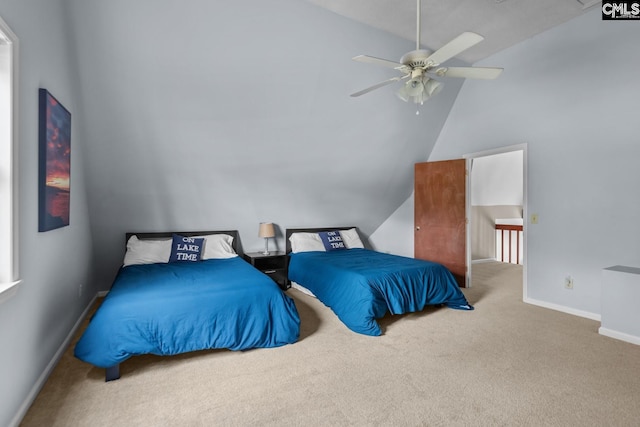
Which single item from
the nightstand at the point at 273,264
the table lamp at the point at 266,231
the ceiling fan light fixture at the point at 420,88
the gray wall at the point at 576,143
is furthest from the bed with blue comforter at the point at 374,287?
the ceiling fan light fixture at the point at 420,88

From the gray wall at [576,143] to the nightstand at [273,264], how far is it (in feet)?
10.0

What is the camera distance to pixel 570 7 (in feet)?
10.2

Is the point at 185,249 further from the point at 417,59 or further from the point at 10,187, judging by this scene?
the point at 417,59

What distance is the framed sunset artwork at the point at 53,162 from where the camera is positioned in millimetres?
2057

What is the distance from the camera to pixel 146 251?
149 inches

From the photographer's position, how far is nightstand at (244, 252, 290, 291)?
14.3 feet

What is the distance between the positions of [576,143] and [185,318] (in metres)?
4.07

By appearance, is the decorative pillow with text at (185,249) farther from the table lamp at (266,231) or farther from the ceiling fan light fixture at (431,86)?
the ceiling fan light fixture at (431,86)

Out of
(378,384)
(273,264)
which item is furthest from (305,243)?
(378,384)

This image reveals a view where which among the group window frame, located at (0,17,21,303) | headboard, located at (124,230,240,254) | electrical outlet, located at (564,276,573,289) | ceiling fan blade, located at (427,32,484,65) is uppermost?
ceiling fan blade, located at (427,32,484,65)

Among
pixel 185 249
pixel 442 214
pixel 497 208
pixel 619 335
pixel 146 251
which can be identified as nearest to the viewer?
pixel 619 335

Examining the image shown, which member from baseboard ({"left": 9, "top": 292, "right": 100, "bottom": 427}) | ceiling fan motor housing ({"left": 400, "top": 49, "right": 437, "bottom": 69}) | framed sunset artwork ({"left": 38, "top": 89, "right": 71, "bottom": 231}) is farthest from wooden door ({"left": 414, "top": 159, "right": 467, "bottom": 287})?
baseboard ({"left": 9, "top": 292, "right": 100, "bottom": 427})

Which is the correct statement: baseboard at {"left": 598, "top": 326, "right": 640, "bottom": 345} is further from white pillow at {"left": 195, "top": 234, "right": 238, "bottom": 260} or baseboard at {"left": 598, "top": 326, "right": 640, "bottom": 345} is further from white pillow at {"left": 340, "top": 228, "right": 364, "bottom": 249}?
white pillow at {"left": 195, "top": 234, "right": 238, "bottom": 260}

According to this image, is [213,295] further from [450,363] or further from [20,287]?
[450,363]
